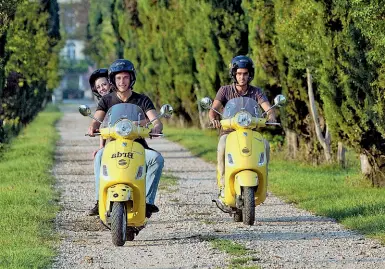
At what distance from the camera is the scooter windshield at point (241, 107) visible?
484 inches

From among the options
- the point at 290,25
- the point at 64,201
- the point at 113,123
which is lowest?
the point at 64,201

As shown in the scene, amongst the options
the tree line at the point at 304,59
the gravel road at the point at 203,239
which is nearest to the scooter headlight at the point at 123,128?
the gravel road at the point at 203,239

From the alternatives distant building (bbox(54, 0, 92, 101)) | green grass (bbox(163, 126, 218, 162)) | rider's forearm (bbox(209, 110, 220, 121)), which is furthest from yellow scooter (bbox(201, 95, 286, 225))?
distant building (bbox(54, 0, 92, 101))

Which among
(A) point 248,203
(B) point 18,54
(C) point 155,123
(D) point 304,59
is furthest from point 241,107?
(B) point 18,54

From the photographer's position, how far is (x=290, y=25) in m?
17.7

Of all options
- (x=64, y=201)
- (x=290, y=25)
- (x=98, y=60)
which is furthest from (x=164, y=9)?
(x=98, y=60)

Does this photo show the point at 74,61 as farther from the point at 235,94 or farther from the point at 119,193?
the point at 119,193

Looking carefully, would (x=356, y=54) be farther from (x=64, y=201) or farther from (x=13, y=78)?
(x=13, y=78)

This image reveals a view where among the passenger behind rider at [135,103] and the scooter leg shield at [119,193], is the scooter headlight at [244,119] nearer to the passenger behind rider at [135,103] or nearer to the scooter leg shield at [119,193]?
the passenger behind rider at [135,103]

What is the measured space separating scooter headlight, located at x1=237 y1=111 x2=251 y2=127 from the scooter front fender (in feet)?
1.64

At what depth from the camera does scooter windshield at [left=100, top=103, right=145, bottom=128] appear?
35.3 ft

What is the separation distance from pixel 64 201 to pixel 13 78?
16507 millimetres

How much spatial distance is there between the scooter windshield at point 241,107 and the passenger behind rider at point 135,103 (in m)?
1.27

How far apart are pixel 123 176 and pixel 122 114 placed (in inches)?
26.9
